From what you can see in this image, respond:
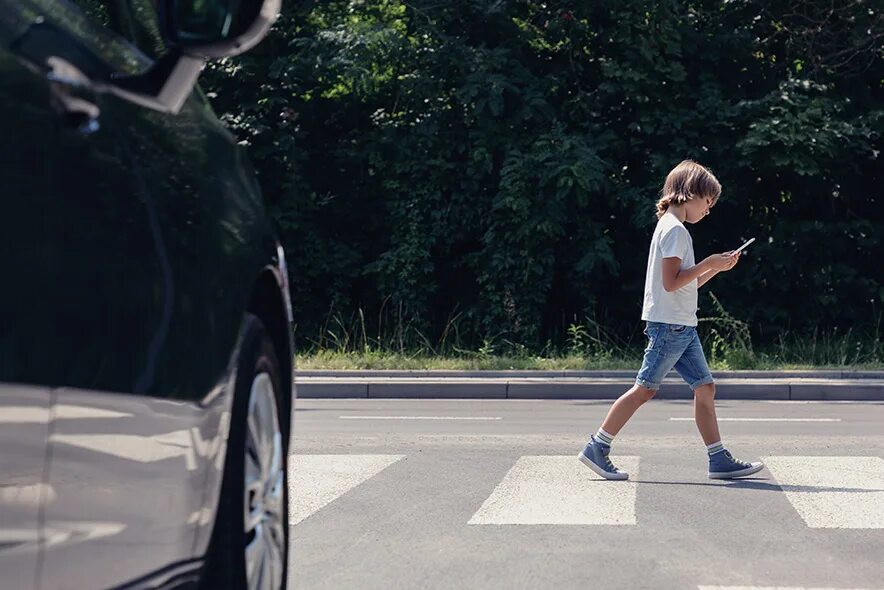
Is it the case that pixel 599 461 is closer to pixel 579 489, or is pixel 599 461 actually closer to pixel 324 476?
pixel 579 489

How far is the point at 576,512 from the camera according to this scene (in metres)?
6.80

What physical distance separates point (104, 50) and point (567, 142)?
57.2 ft

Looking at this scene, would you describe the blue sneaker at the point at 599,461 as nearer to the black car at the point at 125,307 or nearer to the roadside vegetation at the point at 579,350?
the black car at the point at 125,307

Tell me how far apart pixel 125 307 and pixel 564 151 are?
17668 mm

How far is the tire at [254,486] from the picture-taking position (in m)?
3.34

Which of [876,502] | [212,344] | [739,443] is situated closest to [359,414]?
[739,443]

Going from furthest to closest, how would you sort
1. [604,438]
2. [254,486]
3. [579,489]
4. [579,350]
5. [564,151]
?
[579,350]
[564,151]
[604,438]
[579,489]
[254,486]

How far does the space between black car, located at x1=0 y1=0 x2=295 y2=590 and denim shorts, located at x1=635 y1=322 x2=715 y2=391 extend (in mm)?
4768

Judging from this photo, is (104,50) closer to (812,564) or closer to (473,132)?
(812,564)

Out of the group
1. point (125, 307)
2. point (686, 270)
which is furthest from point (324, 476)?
point (125, 307)

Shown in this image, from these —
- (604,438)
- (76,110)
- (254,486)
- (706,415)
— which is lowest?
(604,438)

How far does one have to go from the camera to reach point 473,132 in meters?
20.9

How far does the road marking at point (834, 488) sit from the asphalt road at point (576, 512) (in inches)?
0.5

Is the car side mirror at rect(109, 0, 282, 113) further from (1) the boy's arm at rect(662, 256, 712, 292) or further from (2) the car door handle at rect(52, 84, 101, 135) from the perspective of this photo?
(1) the boy's arm at rect(662, 256, 712, 292)
